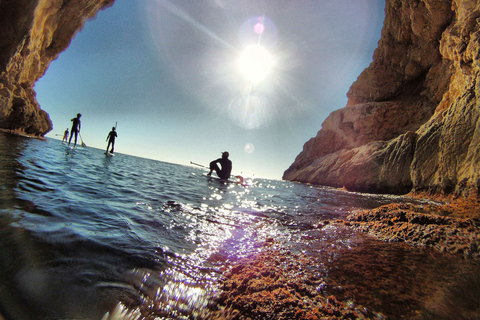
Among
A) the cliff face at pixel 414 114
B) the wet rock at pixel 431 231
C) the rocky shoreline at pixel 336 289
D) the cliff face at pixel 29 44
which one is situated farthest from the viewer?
the cliff face at pixel 29 44

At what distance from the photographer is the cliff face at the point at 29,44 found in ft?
40.6

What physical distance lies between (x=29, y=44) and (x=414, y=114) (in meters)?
41.5

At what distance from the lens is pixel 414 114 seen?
24125 mm

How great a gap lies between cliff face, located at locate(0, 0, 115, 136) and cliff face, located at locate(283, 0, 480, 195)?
86.4ft

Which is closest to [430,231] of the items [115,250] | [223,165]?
[115,250]

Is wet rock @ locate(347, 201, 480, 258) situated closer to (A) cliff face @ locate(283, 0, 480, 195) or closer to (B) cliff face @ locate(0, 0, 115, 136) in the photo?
(A) cliff face @ locate(283, 0, 480, 195)

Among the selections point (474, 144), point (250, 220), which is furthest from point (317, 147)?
point (250, 220)

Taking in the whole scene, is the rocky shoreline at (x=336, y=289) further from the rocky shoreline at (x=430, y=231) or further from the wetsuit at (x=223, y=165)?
the wetsuit at (x=223, y=165)

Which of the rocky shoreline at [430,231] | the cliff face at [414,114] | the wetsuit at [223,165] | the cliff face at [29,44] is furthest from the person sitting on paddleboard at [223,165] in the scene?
the cliff face at [29,44]

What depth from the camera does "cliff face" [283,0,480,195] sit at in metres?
9.27

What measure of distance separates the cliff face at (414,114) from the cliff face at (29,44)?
2634 cm

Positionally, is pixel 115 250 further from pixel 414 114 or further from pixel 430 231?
pixel 414 114

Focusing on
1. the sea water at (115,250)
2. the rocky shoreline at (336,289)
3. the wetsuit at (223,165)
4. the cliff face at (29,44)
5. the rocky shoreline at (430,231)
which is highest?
the cliff face at (29,44)

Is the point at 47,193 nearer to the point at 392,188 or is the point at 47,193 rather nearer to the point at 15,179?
the point at 15,179
